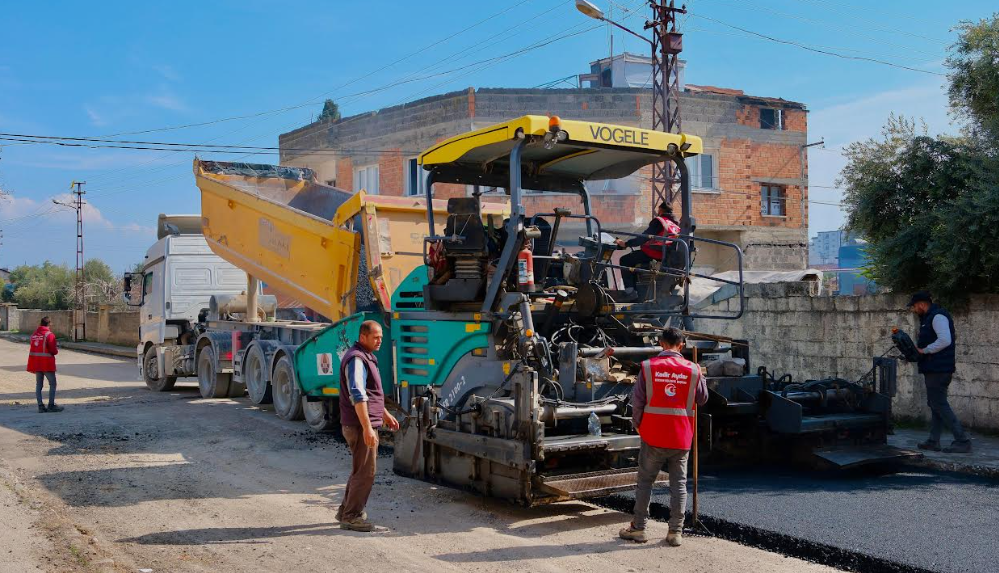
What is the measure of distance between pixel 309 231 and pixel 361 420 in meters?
5.23

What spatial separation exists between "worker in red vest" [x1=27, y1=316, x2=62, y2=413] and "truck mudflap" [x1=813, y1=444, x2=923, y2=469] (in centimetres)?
1039

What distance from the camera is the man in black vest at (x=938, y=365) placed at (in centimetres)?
809

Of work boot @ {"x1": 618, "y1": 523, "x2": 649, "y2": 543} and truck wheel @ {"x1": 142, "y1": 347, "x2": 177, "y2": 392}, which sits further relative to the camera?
truck wheel @ {"x1": 142, "y1": 347, "x2": 177, "y2": 392}

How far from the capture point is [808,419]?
7086 millimetres

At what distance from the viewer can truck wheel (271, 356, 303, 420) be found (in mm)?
10797

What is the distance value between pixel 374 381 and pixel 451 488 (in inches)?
54.0

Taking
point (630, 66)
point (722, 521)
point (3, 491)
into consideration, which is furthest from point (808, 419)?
point (630, 66)

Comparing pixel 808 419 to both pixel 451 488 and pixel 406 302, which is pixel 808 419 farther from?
pixel 406 302

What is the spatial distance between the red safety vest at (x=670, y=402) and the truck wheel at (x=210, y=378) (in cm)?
952

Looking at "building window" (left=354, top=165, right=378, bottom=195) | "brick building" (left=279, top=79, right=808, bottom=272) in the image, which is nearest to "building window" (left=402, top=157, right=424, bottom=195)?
"brick building" (left=279, top=79, right=808, bottom=272)

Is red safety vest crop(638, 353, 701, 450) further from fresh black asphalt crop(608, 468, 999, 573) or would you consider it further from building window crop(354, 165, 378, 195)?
building window crop(354, 165, 378, 195)

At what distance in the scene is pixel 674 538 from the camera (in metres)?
5.36

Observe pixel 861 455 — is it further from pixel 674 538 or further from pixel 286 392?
pixel 286 392

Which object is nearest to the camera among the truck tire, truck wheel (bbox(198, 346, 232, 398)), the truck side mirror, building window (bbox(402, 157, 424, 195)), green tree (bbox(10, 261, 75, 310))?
the truck tire
